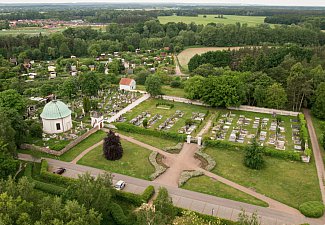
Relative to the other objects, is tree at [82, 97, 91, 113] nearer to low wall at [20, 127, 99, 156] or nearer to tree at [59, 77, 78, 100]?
tree at [59, 77, 78, 100]

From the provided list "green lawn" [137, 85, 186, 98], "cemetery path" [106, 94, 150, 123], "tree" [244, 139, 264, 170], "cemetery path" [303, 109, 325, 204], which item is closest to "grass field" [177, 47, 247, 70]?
"green lawn" [137, 85, 186, 98]

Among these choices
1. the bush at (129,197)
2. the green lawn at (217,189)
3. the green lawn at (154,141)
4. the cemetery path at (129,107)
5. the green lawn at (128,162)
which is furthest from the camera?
the cemetery path at (129,107)

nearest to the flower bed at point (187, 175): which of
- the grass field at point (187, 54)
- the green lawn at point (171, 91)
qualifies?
the green lawn at point (171, 91)

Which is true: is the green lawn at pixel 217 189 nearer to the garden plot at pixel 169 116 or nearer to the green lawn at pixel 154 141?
the green lawn at pixel 154 141

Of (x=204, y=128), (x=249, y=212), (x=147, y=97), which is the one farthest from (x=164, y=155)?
(x=147, y=97)

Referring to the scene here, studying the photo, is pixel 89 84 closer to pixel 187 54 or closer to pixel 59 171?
pixel 59 171

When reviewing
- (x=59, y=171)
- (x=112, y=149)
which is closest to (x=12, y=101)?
(x=59, y=171)
